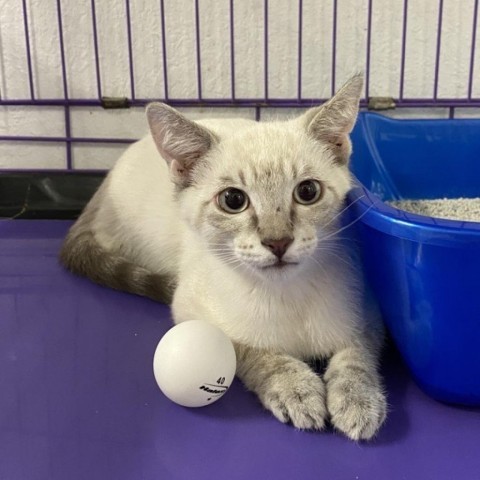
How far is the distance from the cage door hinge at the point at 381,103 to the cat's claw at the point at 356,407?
1.04 meters

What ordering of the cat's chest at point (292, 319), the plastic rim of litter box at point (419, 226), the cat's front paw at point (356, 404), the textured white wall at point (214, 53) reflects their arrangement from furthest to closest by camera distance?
the textured white wall at point (214, 53) < the cat's chest at point (292, 319) < the cat's front paw at point (356, 404) < the plastic rim of litter box at point (419, 226)

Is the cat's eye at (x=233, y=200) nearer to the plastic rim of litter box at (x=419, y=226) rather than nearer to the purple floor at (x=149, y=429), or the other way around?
the plastic rim of litter box at (x=419, y=226)

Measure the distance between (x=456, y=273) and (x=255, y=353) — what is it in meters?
0.39

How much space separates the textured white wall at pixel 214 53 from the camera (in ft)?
6.31

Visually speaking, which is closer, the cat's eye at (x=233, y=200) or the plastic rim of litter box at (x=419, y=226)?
the plastic rim of litter box at (x=419, y=226)

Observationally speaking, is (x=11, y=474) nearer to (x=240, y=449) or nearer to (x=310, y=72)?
(x=240, y=449)

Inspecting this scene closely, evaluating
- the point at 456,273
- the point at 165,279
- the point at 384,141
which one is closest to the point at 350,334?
the point at 456,273

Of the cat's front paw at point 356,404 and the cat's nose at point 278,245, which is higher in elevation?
the cat's nose at point 278,245

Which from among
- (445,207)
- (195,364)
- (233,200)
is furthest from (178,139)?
(445,207)

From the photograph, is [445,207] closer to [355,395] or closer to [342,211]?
[342,211]

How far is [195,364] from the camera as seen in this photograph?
1.07 metres

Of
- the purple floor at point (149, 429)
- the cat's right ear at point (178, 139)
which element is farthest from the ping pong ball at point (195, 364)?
the cat's right ear at point (178, 139)

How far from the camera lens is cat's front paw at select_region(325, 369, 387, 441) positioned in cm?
105

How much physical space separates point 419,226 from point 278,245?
21 cm
